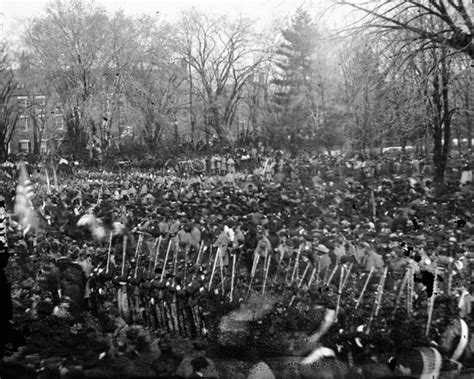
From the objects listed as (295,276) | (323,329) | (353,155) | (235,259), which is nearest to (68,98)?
(235,259)

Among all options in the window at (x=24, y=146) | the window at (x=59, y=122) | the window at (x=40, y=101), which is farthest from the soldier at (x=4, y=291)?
the window at (x=40, y=101)

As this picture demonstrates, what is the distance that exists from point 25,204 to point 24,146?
2.02ft

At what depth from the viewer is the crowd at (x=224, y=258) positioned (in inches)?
143

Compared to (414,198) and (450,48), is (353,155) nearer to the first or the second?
(414,198)

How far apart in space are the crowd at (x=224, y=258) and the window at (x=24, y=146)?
0.82ft

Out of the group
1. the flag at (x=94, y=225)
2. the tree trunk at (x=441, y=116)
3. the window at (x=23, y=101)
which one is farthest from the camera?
the tree trunk at (x=441, y=116)

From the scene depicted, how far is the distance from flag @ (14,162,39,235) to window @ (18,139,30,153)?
14 centimetres

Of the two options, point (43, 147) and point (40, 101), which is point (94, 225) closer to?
point (43, 147)

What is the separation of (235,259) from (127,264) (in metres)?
0.80

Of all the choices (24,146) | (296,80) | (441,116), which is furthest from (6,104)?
(441,116)

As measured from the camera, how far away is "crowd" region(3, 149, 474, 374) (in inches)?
143

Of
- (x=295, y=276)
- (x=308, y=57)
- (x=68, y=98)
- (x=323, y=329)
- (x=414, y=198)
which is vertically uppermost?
(x=308, y=57)

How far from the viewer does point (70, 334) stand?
3453mm

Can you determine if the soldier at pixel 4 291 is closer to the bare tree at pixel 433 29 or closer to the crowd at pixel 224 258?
the crowd at pixel 224 258
